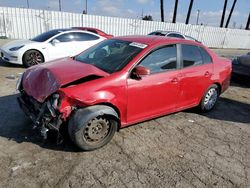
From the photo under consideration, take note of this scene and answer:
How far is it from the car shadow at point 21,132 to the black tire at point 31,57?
3.77m

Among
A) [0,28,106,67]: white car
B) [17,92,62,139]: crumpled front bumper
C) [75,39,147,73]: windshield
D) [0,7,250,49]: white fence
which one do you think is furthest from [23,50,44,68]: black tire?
[0,7,250,49]: white fence

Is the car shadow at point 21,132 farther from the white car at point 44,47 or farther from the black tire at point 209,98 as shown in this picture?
the white car at point 44,47

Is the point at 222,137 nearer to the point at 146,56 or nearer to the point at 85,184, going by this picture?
the point at 146,56

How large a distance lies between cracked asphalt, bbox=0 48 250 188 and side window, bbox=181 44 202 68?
1153mm

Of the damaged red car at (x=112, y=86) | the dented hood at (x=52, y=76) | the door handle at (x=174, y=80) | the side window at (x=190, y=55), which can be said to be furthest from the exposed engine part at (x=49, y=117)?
the side window at (x=190, y=55)

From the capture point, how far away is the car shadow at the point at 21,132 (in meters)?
3.42

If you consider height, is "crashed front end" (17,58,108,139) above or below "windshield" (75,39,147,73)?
below

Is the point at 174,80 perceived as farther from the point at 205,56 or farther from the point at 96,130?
the point at 96,130

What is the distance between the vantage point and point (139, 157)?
3324 millimetres

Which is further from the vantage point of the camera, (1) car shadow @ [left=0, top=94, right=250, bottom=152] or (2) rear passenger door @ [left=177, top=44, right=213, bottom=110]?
(2) rear passenger door @ [left=177, top=44, right=213, bottom=110]

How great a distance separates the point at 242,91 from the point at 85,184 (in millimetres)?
6244

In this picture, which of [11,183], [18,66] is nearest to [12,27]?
[18,66]

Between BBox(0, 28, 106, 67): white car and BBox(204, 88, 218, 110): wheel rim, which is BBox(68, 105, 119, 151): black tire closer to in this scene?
BBox(204, 88, 218, 110): wheel rim

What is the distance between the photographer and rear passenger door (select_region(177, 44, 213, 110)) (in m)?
4.29
